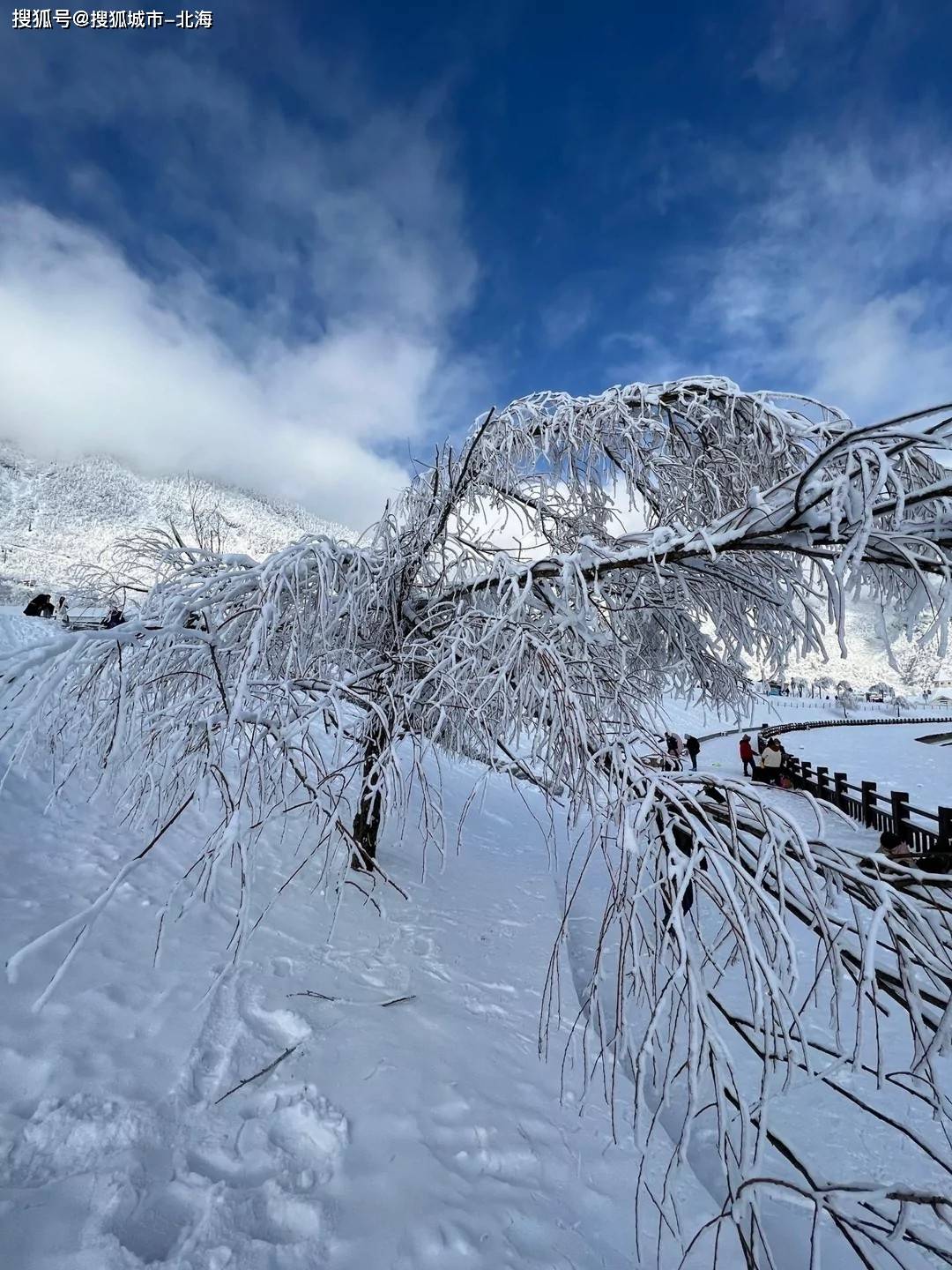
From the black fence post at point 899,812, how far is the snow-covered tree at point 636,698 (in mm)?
4390

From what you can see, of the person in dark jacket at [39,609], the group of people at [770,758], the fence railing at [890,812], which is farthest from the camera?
the person in dark jacket at [39,609]

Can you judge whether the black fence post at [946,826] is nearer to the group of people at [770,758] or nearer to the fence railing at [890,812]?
the fence railing at [890,812]

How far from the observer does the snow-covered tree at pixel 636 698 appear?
5.43 ft

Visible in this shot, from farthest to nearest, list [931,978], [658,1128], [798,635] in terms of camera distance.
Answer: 1. [798,635]
2. [658,1128]
3. [931,978]

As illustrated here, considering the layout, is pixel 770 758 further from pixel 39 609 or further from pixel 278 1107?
pixel 39 609

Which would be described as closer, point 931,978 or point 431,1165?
point 931,978

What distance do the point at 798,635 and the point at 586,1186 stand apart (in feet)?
12.5

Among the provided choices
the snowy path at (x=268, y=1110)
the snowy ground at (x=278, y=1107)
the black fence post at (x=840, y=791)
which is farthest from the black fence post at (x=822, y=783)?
the snowy path at (x=268, y=1110)

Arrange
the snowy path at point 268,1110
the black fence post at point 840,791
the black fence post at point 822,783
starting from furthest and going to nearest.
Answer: the black fence post at point 822,783 → the black fence post at point 840,791 → the snowy path at point 268,1110

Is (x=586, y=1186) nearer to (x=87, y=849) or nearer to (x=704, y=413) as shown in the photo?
(x=87, y=849)

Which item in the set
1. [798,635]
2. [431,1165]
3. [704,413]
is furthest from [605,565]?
[431,1165]

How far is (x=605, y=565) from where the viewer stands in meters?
3.00

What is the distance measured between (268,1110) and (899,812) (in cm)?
982

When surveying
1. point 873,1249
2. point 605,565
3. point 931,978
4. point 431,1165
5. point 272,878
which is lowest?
point 873,1249
